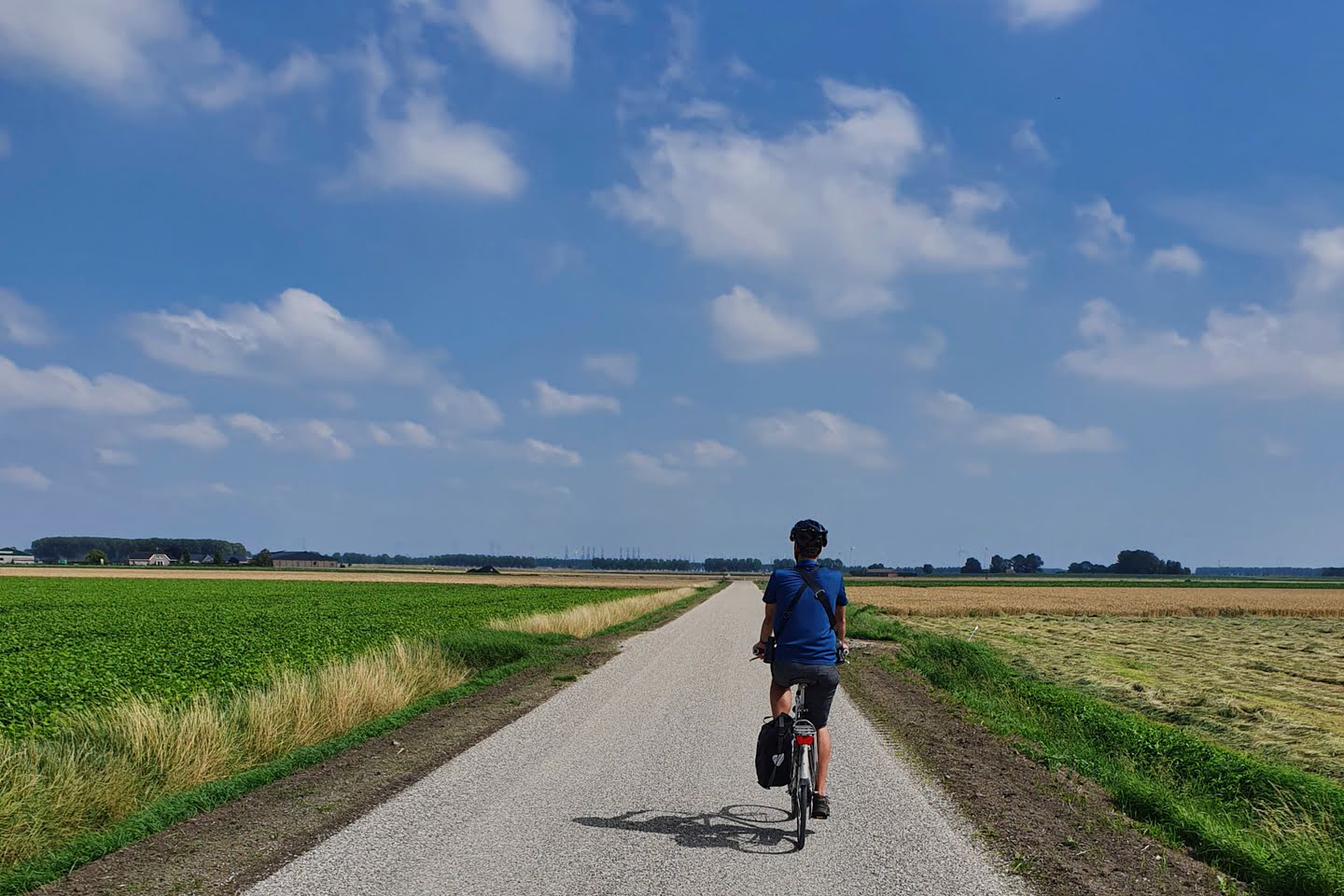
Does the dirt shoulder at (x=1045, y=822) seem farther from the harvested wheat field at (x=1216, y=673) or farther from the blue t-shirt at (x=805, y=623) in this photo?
the harvested wheat field at (x=1216, y=673)

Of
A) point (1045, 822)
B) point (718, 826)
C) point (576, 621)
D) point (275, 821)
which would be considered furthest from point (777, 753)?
point (576, 621)

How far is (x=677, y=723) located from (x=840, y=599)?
5916 mm

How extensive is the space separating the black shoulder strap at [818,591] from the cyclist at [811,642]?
0.02m

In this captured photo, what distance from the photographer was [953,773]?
375 inches

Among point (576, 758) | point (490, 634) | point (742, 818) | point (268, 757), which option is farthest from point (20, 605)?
point (742, 818)

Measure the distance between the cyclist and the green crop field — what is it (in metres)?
9.99

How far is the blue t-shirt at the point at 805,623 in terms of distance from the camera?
24.0 ft

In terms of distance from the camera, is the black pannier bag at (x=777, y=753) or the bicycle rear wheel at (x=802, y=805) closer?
the bicycle rear wheel at (x=802, y=805)

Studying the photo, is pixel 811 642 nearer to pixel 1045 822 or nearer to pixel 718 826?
pixel 718 826

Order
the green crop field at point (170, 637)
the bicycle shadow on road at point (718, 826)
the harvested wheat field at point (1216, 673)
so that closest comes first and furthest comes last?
the bicycle shadow on road at point (718, 826)
the harvested wheat field at point (1216, 673)
the green crop field at point (170, 637)

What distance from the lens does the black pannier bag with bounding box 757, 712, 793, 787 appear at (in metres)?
7.35

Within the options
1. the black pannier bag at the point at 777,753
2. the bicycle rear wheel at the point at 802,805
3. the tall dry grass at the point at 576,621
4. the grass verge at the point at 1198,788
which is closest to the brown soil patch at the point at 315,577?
the tall dry grass at the point at 576,621

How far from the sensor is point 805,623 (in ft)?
24.0

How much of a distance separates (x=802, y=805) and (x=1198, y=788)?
214 inches
